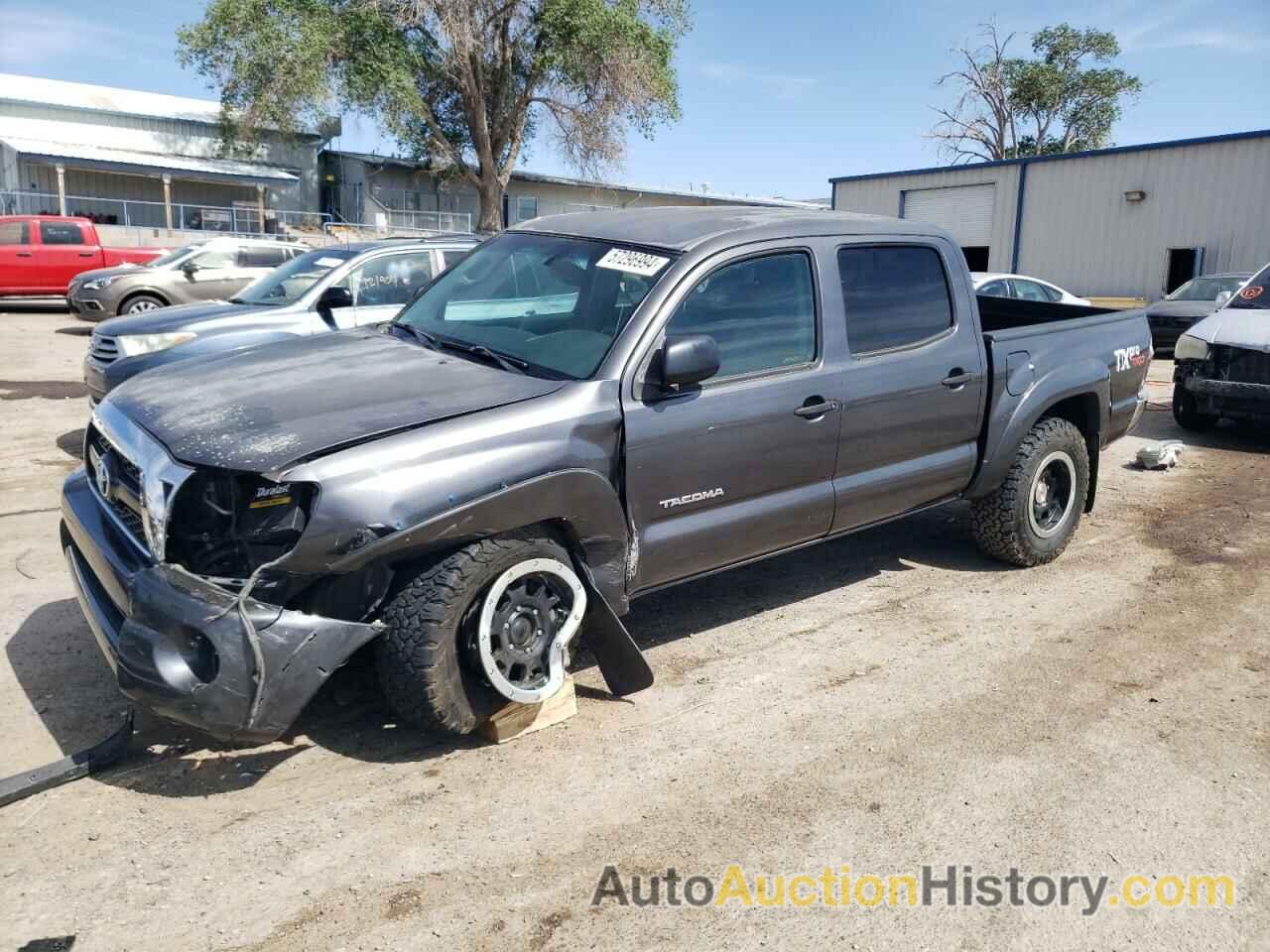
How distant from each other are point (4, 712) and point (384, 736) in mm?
1490

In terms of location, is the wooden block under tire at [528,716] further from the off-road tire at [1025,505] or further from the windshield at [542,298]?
the off-road tire at [1025,505]

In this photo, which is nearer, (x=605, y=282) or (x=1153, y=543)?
(x=605, y=282)

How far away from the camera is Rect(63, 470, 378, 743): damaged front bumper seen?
295 centimetres

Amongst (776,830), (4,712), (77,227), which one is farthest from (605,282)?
(77,227)

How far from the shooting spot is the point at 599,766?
3.54m

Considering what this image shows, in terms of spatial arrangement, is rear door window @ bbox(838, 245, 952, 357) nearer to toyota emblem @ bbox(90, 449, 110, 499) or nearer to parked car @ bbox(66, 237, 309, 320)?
toyota emblem @ bbox(90, 449, 110, 499)

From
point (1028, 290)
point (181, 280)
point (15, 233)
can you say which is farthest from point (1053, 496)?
point (15, 233)

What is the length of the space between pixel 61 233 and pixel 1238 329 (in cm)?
2039

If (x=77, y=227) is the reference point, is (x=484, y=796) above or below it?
below

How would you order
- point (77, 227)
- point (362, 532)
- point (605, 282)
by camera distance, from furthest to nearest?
point (77, 227), point (605, 282), point (362, 532)

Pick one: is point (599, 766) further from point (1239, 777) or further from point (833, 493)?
point (1239, 777)

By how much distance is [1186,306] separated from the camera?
1683 cm

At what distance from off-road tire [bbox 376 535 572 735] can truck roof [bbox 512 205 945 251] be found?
5.22 feet

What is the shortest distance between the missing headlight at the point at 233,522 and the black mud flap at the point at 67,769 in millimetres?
720
